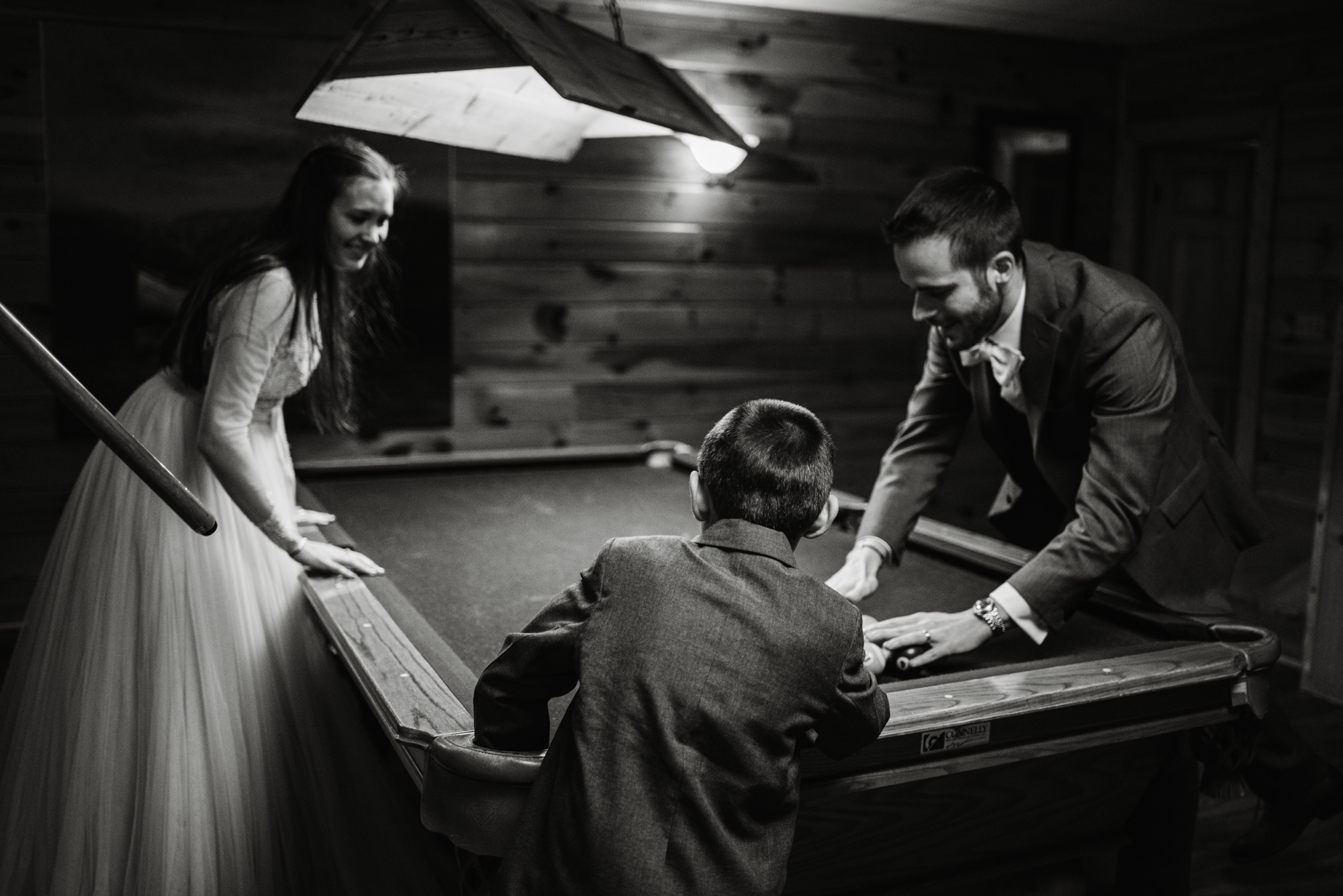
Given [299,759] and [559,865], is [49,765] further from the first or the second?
[559,865]

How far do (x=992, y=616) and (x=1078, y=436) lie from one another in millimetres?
457

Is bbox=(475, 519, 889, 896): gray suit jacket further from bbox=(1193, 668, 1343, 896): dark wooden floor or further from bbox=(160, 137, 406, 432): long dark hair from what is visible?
bbox=(1193, 668, 1343, 896): dark wooden floor

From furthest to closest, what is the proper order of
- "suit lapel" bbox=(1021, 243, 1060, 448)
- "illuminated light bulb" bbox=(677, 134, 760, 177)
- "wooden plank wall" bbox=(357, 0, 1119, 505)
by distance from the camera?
"wooden plank wall" bbox=(357, 0, 1119, 505), "illuminated light bulb" bbox=(677, 134, 760, 177), "suit lapel" bbox=(1021, 243, 1060, 448)

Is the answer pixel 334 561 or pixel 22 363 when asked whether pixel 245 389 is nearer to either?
pixel 334 561

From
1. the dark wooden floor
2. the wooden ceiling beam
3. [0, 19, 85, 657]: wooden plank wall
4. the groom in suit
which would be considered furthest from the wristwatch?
[0, 19, 85, 657]: wooden plank wall

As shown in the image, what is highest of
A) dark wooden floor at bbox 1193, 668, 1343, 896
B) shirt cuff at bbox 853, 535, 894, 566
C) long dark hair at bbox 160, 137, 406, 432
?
long dark hair at bbox 160, 137, 406, 432

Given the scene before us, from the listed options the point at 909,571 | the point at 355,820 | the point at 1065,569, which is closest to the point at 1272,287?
the point at 909,571

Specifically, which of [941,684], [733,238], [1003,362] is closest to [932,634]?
[941,684]

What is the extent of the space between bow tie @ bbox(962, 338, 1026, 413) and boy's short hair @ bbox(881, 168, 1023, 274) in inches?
6.2

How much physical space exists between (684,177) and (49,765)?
328 cm

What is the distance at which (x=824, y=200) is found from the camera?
195 inches

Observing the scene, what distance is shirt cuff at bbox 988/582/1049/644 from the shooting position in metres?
1.88

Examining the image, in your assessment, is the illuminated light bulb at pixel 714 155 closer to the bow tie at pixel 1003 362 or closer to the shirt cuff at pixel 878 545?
the bow tie at pixel 1003 362

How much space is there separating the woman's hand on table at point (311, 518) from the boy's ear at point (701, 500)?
1.41 m
